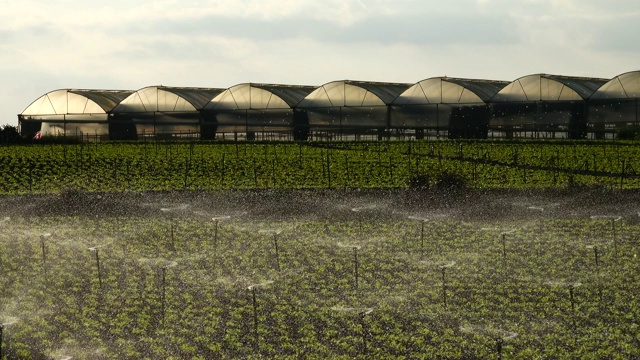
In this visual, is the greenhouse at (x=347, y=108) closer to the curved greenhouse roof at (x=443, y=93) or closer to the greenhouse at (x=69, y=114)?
the curved greenhouse roof at (x=443, y=93)

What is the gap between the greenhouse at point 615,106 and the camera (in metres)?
53.5

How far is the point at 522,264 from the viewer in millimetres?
16906

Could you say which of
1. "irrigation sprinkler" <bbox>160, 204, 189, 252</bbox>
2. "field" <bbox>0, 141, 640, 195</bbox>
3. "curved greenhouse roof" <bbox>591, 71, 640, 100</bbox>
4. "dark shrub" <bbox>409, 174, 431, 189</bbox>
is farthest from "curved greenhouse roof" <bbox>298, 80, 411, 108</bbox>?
"irrigation sprinkler" <bbox>160, 204, 189, 252</bbox>

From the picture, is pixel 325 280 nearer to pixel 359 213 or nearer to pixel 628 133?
pixel 359 213

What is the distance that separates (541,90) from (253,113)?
1883 cm

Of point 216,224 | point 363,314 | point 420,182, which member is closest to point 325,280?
point 363,314

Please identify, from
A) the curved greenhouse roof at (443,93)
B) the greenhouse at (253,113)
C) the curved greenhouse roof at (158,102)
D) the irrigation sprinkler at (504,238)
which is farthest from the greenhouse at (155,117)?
the irrigation sprinkler at (504,238)

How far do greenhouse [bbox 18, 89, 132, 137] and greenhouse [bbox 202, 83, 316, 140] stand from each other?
27.1 feet

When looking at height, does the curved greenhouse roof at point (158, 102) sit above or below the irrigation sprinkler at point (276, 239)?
above

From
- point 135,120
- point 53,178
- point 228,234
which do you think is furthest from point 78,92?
point 228,234

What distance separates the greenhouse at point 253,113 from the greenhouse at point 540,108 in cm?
1303

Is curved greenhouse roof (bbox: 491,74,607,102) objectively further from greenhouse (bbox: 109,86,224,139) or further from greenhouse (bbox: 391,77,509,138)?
greenhouse (bbox: 109,86,224,139)

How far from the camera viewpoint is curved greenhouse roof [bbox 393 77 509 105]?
58281 mm

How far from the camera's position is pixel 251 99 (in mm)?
62500
